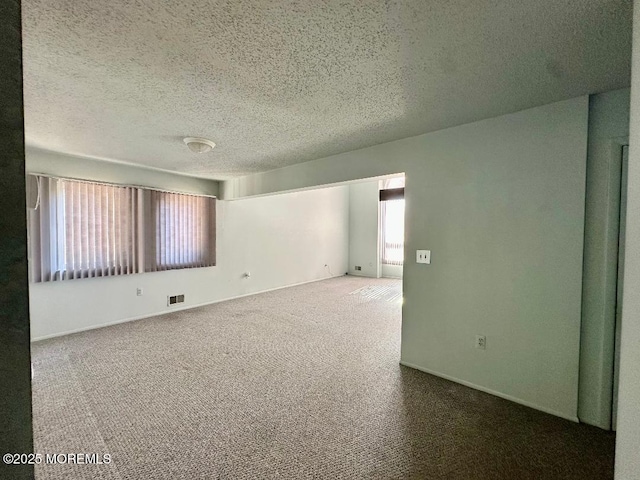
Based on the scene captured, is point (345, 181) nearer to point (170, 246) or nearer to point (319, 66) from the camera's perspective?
point (319, 66)

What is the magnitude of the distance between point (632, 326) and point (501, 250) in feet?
5.52

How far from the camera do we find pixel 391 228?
860 centimetres

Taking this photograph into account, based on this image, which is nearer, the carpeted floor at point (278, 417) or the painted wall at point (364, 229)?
the carpeted floor at point (278, 417)

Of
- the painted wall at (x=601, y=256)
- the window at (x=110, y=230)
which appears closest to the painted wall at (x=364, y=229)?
the window at (x=110, y=230)

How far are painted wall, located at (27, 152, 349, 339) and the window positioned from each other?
23 cm

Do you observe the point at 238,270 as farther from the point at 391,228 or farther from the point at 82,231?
the point at 391,228

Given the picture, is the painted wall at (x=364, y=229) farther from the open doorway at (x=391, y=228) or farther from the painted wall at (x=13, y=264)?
the painted wall at (x=13, y=264)

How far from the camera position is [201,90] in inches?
73.9

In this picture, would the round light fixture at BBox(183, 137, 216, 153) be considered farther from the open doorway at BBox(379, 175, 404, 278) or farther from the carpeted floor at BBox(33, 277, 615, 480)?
the open doorway at BBox(379, 175, 404, 278)

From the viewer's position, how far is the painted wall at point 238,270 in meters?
3.70

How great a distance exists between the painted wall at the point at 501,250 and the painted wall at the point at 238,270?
3.70 meters

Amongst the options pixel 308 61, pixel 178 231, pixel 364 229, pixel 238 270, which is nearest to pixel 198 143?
pixel 308 61

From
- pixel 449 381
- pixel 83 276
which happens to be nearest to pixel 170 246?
pixel 83 276

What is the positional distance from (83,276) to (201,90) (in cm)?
332
